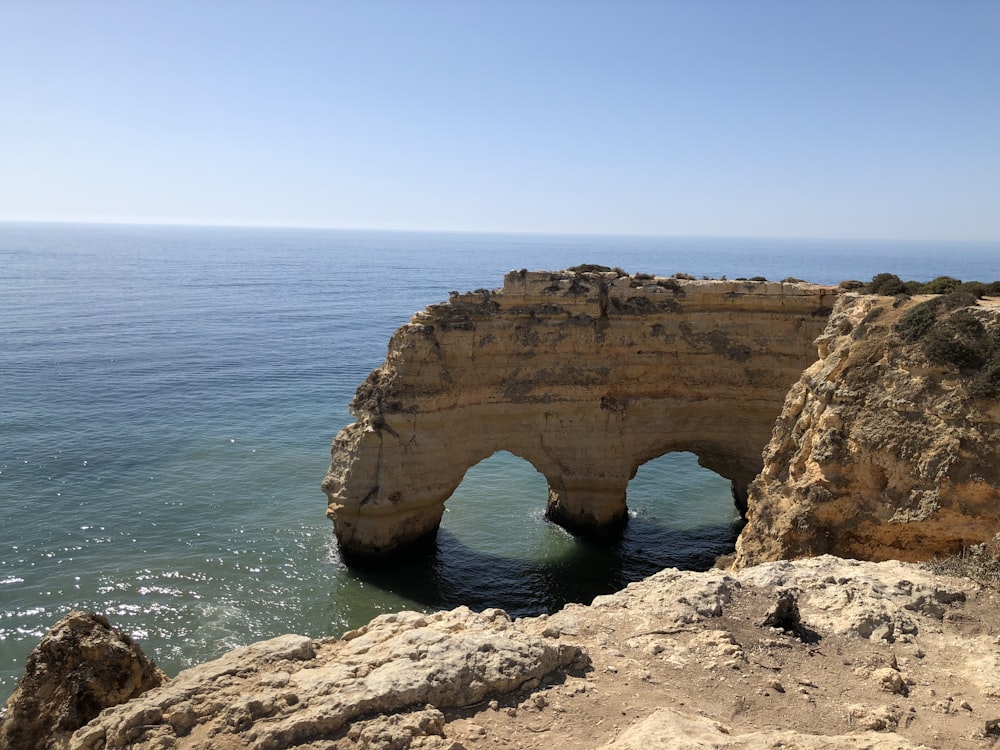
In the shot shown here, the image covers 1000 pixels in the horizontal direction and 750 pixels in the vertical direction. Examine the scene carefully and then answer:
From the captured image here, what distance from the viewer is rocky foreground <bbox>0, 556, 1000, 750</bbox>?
7.11 metres

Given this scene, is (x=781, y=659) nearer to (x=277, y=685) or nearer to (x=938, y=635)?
(x=938, y=635)

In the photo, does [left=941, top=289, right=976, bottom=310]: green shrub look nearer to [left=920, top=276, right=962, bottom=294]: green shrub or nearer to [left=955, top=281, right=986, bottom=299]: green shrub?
[left=955, top=281, right=986, bottom=299]: green shrub

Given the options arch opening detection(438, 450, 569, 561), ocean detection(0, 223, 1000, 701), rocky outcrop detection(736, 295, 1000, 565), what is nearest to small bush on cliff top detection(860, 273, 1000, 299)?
rocky outcrop detection(736, 295, 1000, 565)

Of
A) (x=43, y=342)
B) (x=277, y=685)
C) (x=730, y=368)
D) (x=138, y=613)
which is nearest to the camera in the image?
(x=277, y=685)

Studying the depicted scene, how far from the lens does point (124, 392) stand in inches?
1706

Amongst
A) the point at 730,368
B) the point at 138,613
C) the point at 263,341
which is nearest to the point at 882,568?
the point at 730,368

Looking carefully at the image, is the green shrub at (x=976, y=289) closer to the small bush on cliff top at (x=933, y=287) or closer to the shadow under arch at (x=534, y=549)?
the small bush on cliff top at (x=933, y=287)

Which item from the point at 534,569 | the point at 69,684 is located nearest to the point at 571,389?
the point at 534,569

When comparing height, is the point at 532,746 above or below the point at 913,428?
below

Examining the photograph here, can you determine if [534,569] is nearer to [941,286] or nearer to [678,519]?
[678,519]

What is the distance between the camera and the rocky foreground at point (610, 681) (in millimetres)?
7109

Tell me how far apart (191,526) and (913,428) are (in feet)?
76.8

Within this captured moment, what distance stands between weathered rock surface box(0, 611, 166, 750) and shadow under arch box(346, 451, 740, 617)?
13.6 metres

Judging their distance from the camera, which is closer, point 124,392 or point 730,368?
point 730,368
